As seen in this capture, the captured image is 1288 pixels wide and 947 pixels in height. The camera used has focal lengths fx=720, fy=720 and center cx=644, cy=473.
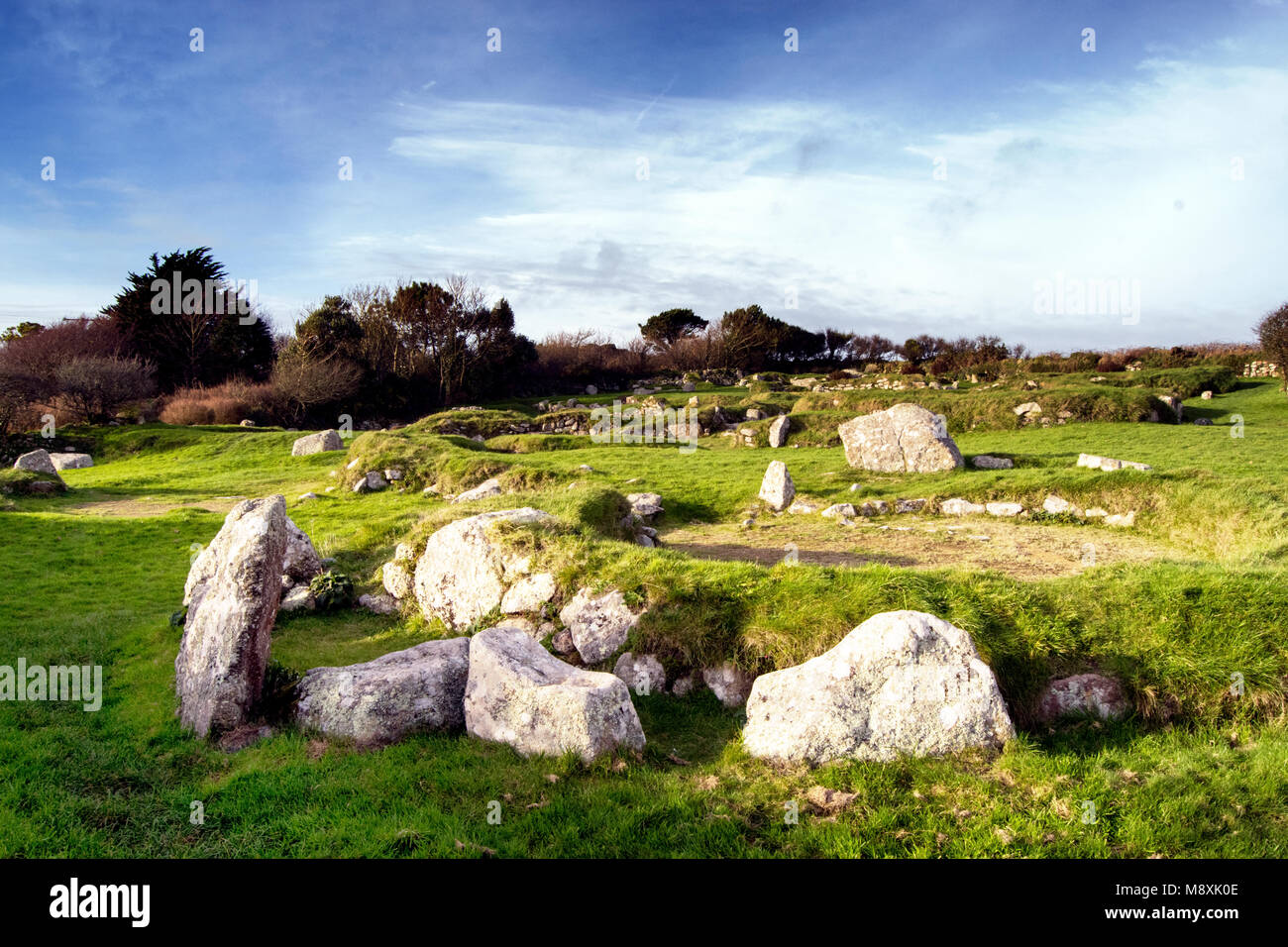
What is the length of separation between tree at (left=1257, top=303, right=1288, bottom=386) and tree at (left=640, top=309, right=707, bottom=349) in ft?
162

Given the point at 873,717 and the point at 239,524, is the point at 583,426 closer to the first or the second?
the point at 239,524

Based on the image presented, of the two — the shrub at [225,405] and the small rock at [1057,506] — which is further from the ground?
the shrub at [225,405]

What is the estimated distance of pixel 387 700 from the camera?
7.12m

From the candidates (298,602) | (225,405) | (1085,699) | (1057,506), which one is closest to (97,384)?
(225,405)

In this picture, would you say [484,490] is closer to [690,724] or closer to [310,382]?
[690,724]

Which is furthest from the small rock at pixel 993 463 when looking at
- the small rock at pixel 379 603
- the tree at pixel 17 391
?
the tree at pixel 17 391

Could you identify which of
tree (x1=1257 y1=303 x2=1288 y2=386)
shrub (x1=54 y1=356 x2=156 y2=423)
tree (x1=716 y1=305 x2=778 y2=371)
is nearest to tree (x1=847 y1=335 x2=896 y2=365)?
tree (x1=716 y1=305 x2=778 y2=371)

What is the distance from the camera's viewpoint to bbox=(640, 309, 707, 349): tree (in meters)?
77.8

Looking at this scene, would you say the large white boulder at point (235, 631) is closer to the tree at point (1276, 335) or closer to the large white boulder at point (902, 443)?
the large white boulder at point (902, 443)

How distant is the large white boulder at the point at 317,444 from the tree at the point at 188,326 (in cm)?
2442

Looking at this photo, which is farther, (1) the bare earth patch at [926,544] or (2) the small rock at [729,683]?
(1) the bare earth patch at [926,544]

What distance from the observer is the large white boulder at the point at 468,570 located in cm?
1038

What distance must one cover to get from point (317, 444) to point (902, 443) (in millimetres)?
25748

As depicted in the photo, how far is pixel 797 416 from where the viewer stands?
30344 mm
